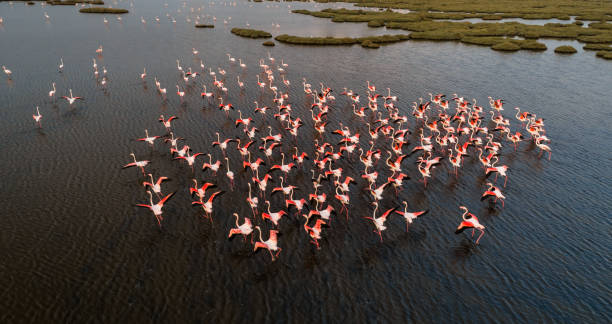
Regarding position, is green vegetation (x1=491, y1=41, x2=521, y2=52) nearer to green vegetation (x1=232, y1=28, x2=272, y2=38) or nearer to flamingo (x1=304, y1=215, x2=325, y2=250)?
green vegetation (x1=232, y1=28, x2=272, y2=38)

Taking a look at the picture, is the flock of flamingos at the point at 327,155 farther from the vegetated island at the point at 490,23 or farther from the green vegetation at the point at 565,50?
the vegetated island at the point at 490,23

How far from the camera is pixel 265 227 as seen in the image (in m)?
16.8

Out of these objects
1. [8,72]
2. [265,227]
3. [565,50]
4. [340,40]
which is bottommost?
[265,227]

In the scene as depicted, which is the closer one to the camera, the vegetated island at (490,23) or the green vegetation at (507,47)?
the green vegetation at (507,47)

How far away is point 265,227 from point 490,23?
262ft

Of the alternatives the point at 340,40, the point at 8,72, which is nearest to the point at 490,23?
the point at 340,40

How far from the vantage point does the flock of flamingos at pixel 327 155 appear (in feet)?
55.8

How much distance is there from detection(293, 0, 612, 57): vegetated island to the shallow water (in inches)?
1214

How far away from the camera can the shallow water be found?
1303cm

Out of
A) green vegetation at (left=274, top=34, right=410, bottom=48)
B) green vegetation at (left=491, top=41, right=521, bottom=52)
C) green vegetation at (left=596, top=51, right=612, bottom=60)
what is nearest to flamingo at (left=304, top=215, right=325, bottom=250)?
green vegetation at (left=274, top=34, right=410, bottom=48)

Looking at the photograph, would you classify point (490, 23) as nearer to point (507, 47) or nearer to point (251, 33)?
point (507, 47)

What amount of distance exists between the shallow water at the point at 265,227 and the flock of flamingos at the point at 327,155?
2.08 ft

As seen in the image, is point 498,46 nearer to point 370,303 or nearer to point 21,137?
point 370,303

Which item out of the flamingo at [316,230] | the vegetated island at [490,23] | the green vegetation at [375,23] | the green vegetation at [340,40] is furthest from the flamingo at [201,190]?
the green vegetation at [375,23]
